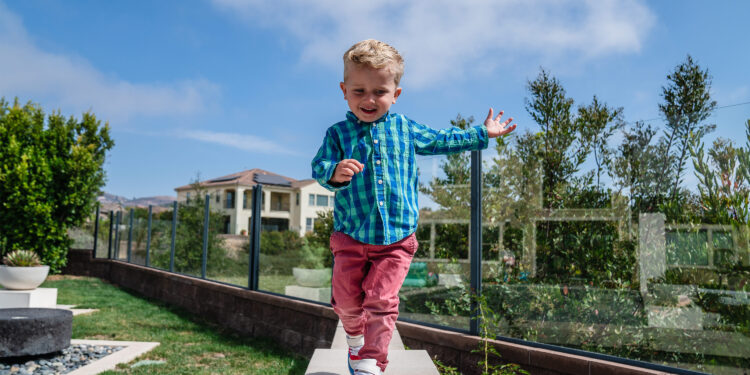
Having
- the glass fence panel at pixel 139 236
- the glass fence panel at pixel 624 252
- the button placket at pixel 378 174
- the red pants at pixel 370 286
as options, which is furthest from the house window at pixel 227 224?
the button placket at pixel 378 174

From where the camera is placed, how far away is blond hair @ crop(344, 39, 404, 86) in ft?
6.18

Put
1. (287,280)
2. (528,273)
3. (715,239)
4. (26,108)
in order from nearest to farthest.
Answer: (715,239) < (528,273) < (287,280) < (26,108)

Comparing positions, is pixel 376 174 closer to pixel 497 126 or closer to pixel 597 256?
pixel 497 126

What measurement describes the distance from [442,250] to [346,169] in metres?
2.46

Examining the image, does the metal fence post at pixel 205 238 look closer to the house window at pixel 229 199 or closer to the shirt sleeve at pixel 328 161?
the house window at pixel 229 199

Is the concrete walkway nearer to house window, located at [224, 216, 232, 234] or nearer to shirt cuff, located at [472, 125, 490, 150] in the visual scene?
shirt cuff, located at [472, 125, 490, 150]

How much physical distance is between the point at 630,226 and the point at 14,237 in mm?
14306

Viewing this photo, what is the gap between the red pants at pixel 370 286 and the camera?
1.92 meters

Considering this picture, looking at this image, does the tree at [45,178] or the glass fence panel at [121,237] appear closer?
the tree at [45,178]

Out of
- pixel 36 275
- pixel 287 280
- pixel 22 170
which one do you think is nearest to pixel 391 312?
pixel 287 280

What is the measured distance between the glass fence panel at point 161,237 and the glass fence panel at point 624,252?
8.08m

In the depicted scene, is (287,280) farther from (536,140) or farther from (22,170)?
(22,170)

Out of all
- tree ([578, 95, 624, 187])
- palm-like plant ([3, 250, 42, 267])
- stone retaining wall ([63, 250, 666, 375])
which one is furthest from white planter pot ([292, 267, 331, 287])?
palm-like plant ([3, 250, 42, 267])

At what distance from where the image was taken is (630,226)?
3.16 m
